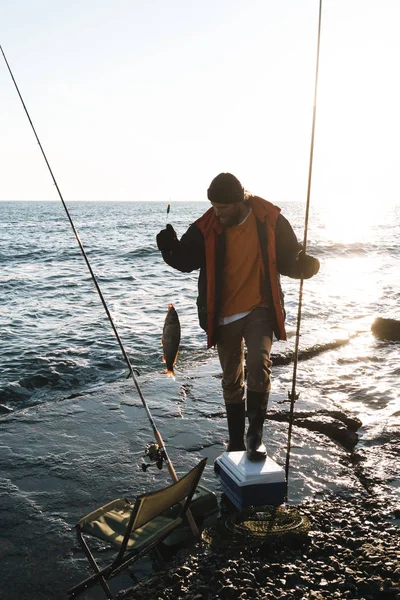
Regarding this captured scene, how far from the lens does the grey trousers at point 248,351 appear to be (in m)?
4.46

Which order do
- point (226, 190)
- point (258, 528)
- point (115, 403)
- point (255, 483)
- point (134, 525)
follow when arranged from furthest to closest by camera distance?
point (115, 403) < point (226, 190) < point (255, 483) < point (258, 528) < point (134, 525)

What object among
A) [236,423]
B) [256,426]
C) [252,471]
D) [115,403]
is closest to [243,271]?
[256,426]

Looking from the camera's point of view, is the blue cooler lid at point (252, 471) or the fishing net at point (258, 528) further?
the blue cooler lid at point (252, 471)

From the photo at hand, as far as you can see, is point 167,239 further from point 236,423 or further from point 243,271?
point 236,423

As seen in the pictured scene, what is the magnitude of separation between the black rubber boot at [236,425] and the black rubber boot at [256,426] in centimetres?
30

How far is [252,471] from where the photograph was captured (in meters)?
4.18

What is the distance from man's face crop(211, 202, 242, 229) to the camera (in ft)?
14.2

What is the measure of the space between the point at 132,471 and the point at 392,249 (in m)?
36.5

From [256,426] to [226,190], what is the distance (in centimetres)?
185

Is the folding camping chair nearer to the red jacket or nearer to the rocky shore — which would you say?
the rocky shore

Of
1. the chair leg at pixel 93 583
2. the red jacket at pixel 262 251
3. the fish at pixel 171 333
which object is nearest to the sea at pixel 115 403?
the chair leg at pixel 93 583

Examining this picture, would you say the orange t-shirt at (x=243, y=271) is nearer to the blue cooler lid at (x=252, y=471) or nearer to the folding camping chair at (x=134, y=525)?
the blue cooler lid at (x=252, y=471)

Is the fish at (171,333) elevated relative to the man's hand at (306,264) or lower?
lower

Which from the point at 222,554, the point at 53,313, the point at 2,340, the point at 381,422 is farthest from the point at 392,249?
the point at 222,554
